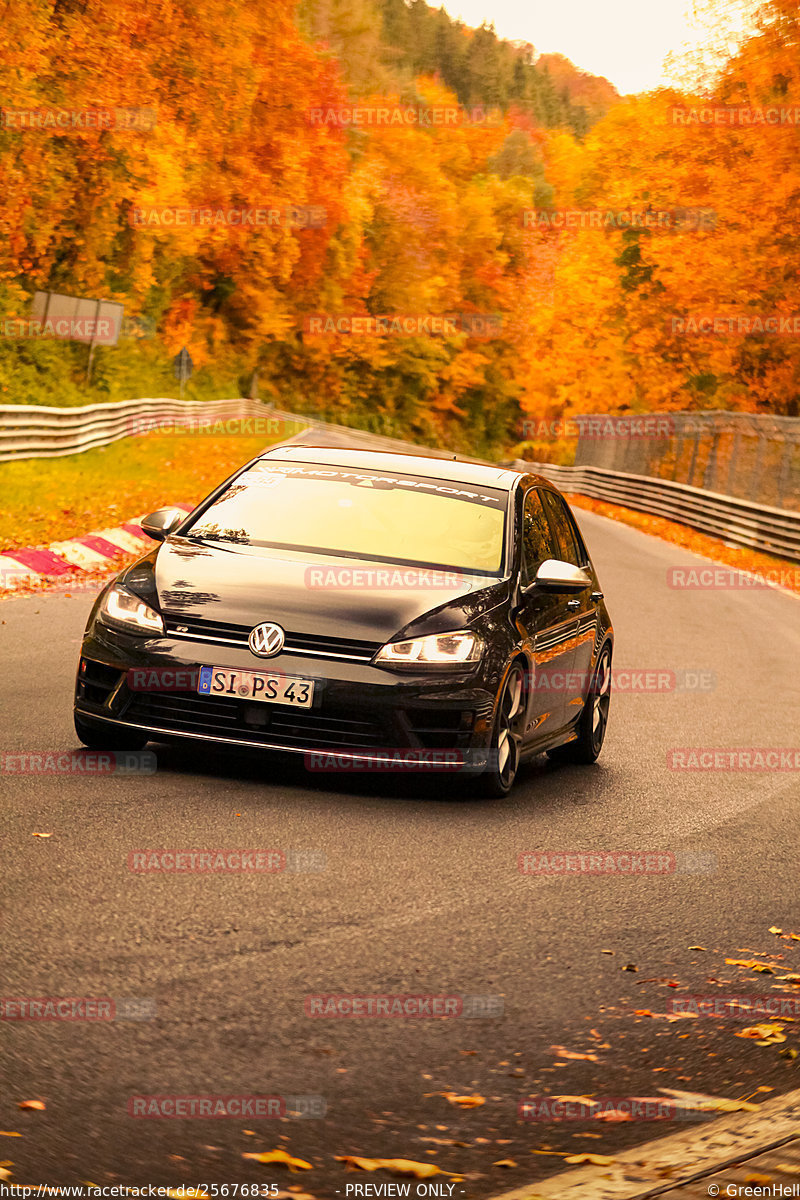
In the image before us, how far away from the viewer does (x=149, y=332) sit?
53.2 metres

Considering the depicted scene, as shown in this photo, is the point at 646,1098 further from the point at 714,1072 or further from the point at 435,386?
the point at 435,386

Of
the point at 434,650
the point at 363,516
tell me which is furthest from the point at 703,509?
the point at 434,650

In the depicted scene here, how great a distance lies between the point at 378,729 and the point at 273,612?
2.34ft

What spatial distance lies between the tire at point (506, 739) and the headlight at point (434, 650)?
1.02ft

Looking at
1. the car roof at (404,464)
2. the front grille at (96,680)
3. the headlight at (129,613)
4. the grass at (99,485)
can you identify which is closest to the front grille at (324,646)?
the headlight at (129,613)

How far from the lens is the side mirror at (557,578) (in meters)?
8.56

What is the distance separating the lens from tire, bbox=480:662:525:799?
26.4 feet

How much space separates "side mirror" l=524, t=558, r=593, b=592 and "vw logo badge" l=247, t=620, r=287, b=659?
4.95 feet

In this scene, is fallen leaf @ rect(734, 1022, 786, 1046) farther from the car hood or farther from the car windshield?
the car windshield

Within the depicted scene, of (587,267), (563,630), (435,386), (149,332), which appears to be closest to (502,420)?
(435,386)

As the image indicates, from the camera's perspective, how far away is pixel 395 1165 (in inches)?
147

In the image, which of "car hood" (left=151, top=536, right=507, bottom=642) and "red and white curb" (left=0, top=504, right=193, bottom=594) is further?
"red and white curb" (left=0, top=504, right=193, bottom=594)

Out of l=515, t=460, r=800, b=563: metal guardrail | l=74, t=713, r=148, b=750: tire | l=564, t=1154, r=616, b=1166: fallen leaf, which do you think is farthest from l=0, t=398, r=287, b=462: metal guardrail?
l=564, t=1154, r=616, b=1166: fallen leaf

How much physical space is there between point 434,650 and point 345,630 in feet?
1.37
